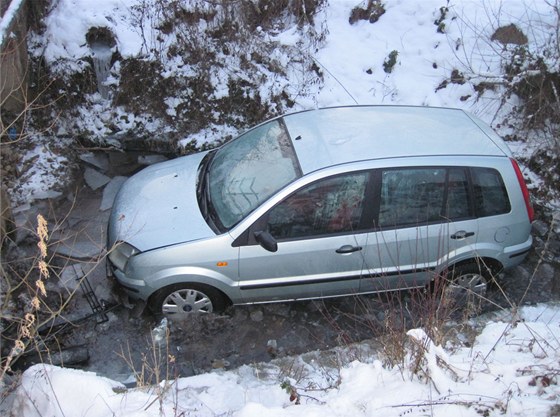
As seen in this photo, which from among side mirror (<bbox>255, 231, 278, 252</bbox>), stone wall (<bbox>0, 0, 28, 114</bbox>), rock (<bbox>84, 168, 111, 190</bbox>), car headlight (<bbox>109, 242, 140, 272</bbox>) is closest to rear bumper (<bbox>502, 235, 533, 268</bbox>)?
side mirror (<bbox>255, 231, 278, 252</bbox>)

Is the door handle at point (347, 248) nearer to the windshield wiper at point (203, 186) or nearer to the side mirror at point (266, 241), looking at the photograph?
the side mirror at point (266, 241)

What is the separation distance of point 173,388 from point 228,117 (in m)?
4.29

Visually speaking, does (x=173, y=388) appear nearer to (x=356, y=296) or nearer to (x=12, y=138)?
(x=356, y=296)

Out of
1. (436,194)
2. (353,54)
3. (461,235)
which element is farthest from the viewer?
(353,54)

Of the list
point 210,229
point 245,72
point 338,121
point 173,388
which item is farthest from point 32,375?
point 245,72

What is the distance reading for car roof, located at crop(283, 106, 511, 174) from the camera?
16.0ft

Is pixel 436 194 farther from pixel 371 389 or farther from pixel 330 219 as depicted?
pixel 371 389

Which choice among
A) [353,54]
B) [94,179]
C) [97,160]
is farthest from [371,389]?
[353,54]

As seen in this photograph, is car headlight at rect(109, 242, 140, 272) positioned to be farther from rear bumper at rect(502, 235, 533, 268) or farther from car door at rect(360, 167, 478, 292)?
rear bumper at rect(502, 235, 533, 268)

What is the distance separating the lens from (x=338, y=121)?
530 cm

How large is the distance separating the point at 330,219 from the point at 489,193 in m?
1.47

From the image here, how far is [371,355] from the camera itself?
179 inches

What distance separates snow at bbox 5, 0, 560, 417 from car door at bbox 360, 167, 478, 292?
2.71ft

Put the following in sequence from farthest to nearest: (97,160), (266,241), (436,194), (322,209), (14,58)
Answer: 1. (97,160)
2. (14,58)
3. (436,194)
4. (322,209)
5. (266,241)
